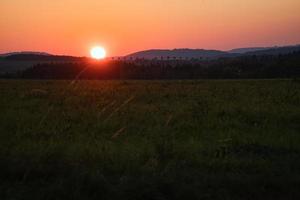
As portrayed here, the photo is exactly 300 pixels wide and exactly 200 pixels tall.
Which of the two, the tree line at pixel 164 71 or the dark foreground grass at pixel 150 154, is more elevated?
the dark foreground grass at pixel 150 154

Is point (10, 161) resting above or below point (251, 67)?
above

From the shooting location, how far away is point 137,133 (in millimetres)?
12977

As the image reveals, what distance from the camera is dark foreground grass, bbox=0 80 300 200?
7.25m

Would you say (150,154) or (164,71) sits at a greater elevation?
(150,154)

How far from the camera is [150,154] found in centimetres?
986

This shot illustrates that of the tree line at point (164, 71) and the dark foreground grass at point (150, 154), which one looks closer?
the dark foreground grass at point (150, 154)

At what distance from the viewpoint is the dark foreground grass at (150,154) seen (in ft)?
23.8

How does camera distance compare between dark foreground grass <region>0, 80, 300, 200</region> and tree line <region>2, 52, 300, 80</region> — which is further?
tree line <region>2, 52, 300, 80</region>

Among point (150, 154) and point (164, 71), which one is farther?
point (164, 71)

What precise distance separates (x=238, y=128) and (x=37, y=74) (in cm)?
7441

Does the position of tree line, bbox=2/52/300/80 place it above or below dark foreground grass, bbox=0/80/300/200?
below

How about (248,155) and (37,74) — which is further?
(37,74)

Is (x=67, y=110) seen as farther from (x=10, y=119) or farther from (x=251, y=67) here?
(x=251, y=67)

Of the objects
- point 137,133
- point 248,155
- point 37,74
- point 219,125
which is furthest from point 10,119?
point 37,74
